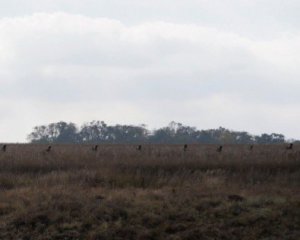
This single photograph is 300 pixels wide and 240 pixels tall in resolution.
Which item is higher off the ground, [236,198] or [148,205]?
[236,198]

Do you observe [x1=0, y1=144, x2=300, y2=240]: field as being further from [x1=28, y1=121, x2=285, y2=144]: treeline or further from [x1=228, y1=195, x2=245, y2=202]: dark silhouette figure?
[x1=28, y1=121, x2=285, y2=144]: treeline

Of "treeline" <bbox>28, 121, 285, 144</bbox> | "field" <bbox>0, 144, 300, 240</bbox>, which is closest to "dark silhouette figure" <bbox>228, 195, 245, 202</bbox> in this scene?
"field" <bbox>0, 144, 300, 240</bbox>

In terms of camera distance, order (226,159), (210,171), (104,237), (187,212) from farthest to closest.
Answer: (226,159)
(210,171)
(187,212)
(104,237)

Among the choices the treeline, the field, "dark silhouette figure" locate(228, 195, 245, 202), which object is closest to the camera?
the field

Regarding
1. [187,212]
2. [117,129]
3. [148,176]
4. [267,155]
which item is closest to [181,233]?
[187,212]

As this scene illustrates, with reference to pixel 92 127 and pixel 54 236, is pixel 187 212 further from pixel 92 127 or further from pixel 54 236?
pixel 92 127

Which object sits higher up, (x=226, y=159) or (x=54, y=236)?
(x=226, y=159)

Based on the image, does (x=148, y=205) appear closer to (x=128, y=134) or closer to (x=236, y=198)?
(x=236, y=198)

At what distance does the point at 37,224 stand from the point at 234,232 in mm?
4286

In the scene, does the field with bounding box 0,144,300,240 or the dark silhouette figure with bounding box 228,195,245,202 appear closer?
the field with bounding box 0,144,300,240

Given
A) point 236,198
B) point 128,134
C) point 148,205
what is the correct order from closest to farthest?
point 148,205 < point 236,198 < point 128,134

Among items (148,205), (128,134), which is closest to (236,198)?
(148,205)

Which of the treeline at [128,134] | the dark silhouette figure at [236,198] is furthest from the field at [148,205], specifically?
the treeline at [128,134]

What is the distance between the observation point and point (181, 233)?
13.5 metres
